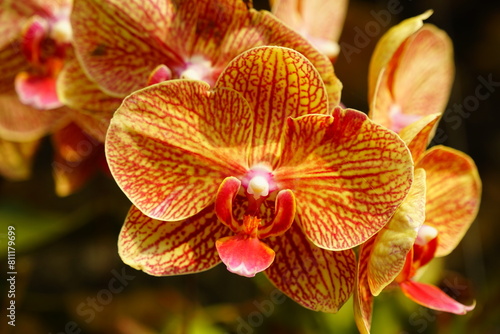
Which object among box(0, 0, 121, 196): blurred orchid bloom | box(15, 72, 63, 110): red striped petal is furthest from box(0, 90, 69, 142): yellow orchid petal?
box(15, 72, 63, 110): red striped petal

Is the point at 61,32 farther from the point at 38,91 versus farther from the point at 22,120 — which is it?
the point at 22,120

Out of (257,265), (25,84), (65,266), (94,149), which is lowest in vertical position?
(65,266)

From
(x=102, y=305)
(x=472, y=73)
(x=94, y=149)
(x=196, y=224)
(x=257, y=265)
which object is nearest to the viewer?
(x=257, y=265)

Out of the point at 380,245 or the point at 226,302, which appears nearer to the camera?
the point at 380,245

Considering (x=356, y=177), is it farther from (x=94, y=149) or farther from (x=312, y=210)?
(x=94, y=149)

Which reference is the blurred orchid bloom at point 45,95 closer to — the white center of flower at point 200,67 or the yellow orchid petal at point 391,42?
the white center of flower at point 200,67

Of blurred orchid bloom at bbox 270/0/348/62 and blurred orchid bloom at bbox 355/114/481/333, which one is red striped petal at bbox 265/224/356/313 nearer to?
blurred orchid bloom at bbox 355/114/481/333

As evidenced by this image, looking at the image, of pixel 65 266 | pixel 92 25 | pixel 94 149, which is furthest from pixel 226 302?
pixel 92 25

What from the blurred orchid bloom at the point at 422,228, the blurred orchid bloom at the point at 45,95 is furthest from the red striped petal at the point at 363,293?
the blurred orchid bloom at the point at 45,95
